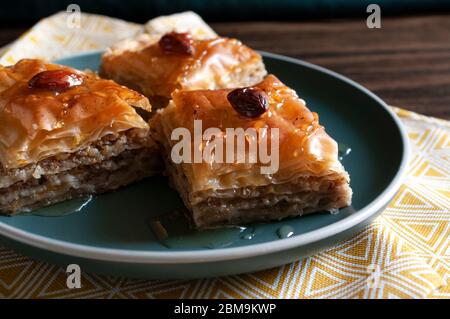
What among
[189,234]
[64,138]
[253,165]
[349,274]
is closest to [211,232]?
[189,234]

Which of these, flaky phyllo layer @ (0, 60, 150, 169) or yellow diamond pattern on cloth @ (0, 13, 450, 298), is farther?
flaky phyllo layer @ (0, 60, 150, 169)

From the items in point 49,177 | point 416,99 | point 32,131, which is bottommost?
point 416,99

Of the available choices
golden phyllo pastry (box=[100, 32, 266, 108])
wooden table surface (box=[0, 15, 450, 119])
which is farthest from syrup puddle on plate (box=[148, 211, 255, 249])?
wooden table surface (box=[0, 15, 450, 119])

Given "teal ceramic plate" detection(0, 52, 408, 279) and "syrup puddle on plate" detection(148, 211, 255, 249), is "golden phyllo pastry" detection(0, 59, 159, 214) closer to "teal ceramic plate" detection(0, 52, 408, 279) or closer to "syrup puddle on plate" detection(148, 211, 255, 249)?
"teal ceramic plate" detection(0, 52, 408, 279)

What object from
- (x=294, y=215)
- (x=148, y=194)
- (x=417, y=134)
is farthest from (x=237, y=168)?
(x=417, y=134)

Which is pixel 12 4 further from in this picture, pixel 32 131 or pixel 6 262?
pixel 6 262

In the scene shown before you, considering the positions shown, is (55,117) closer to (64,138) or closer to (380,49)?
(64,138)
